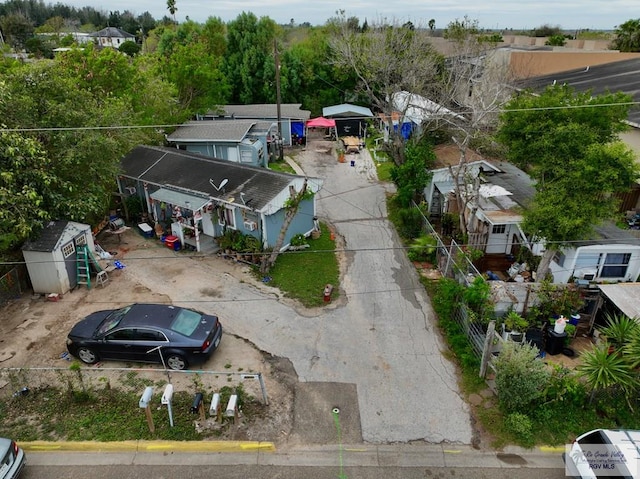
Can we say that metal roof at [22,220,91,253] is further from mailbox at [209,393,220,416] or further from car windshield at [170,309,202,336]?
mailbox at [209,393,220,416]

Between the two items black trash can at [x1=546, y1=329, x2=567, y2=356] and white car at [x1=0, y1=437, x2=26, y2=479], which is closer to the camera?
white car at [x1=0, y1=437, x2=26, y2=479]

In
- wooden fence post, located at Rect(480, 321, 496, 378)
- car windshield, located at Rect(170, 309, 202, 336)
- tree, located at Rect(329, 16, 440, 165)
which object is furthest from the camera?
tree, located at Rect(329, 16, 440, 165)

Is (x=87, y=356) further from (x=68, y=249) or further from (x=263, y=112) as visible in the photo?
(x=263, y=112)

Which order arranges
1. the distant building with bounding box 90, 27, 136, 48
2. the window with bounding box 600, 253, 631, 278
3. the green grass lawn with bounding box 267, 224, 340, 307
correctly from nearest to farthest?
the window with bounding box 600, 253, 631, 278 → the green grass lawn with bounding box 267, 224, 340, 307 → the distant building with bounding box 90, 27, 136, 48

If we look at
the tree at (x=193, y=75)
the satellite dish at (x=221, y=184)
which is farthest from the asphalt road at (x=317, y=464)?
the tree at (x=193, y=75)

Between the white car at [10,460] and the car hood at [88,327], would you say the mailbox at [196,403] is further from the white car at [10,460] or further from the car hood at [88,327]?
the car hood at [88,327]

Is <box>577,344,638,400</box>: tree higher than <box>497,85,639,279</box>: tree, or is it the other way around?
<box>497,85,639,279</box>: tree

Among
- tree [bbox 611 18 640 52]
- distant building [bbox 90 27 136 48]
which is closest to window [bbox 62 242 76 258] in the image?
tree [bbox 611 18 640 52]

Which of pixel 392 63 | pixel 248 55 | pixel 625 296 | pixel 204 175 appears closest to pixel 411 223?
pixel 625 296
